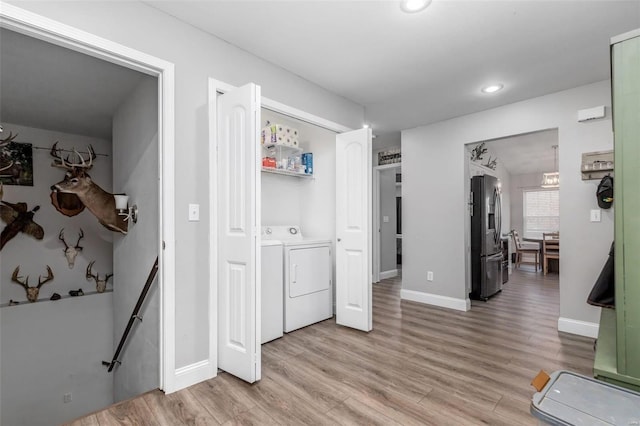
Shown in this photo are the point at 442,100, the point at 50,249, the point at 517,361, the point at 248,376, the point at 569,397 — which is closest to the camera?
the point at 569,397

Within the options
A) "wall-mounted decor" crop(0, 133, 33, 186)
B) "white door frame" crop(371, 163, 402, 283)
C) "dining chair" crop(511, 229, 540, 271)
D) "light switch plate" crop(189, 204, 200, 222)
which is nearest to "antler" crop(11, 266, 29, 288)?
"wall-mounted decor" crop(0, 133, 33, 186)

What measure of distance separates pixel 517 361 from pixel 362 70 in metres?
2.90

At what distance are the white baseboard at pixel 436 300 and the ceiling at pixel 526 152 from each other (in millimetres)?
3187

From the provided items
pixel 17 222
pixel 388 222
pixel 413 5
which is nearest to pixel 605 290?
pixel 413 5

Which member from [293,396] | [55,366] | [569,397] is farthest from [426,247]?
[55,366]

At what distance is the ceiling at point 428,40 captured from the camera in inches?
78.4

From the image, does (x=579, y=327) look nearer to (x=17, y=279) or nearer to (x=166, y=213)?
(x=166, y=213)

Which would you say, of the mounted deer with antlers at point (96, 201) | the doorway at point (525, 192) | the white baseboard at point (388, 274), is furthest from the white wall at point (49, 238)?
the doorway at point (525, 192)

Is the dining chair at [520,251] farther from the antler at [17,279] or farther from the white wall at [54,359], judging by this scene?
the antler at [17,279]

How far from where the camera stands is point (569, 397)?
0.99m

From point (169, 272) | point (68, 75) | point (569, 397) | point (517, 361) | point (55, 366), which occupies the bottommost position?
point (55, 366)

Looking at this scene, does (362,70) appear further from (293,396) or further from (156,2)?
(293,396)

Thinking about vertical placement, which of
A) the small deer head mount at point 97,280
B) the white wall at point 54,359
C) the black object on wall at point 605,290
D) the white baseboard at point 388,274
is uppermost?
the black object on wall at point 605,290

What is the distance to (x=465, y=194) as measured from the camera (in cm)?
398
